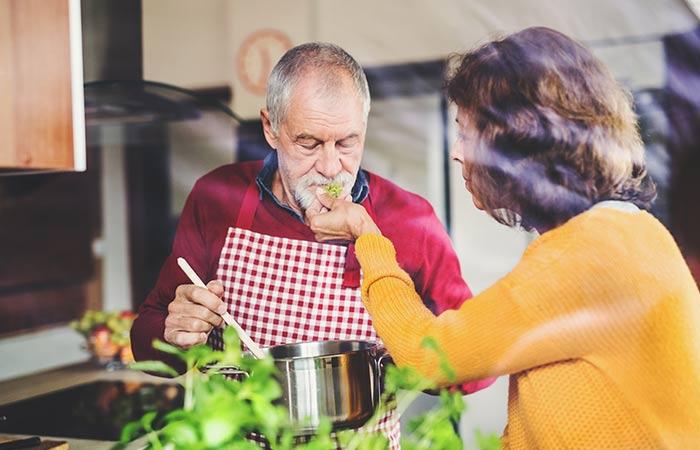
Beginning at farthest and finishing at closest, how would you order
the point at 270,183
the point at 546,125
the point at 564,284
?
the point at 270,183, the point at 546,125, the point at 564,284

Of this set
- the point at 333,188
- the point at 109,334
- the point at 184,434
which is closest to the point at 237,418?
the point at 184,434

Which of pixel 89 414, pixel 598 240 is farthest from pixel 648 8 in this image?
pixel 89 414

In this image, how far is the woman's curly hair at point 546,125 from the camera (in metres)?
0.87

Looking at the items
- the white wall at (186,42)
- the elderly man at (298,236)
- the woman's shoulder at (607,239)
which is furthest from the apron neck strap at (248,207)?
the woman's shoulder at (607,239)

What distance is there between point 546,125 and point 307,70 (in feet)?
1.59

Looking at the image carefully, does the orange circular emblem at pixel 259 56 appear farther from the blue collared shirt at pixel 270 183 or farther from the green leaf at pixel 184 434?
the green leaf at pixel 184 434

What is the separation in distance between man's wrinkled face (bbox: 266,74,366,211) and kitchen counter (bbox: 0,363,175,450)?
79 cm

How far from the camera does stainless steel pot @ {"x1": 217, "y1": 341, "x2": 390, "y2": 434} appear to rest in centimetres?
87

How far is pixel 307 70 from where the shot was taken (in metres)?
1.23

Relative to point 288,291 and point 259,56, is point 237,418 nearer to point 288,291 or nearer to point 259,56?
point 288,291

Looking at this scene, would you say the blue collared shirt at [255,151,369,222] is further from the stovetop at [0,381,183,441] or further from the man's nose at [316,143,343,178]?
the stovetop at [0,381,183,441]

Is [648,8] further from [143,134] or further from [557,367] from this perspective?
[143,134]

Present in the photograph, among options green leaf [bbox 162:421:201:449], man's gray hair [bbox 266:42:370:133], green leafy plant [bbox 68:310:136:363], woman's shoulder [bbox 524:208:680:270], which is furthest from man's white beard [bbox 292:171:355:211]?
green leafy plant [bbox 68:310:136:363]

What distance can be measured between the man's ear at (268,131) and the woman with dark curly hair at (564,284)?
1.33 ft
